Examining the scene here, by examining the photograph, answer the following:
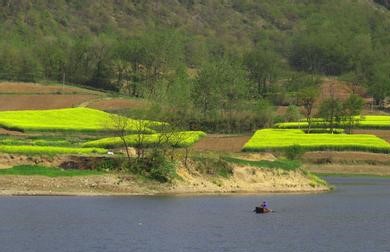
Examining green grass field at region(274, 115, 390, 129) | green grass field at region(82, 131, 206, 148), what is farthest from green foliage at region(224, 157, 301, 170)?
green grass field at region(274, 115, 390, 129)

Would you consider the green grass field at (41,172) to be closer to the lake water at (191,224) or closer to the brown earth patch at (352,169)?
the lake water at (191,224)

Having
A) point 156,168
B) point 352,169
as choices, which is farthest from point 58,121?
point 156,168

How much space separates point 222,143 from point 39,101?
148ft

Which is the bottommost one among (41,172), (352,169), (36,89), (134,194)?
(352,169)

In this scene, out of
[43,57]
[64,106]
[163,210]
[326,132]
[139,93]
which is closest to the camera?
[163,210]

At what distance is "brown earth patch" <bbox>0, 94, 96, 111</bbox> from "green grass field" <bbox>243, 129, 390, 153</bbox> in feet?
134

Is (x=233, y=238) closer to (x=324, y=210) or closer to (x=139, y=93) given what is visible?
(x=324, y=210)

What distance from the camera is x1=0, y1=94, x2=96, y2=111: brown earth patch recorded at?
468 ft

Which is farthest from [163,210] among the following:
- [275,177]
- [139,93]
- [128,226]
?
[139,93]

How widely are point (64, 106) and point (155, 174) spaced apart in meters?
72.8

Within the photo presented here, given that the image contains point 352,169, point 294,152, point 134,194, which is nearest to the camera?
point 134,194

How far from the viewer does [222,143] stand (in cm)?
11188

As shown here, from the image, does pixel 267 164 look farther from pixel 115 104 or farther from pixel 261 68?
pixel 261 68

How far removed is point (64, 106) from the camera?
145m
